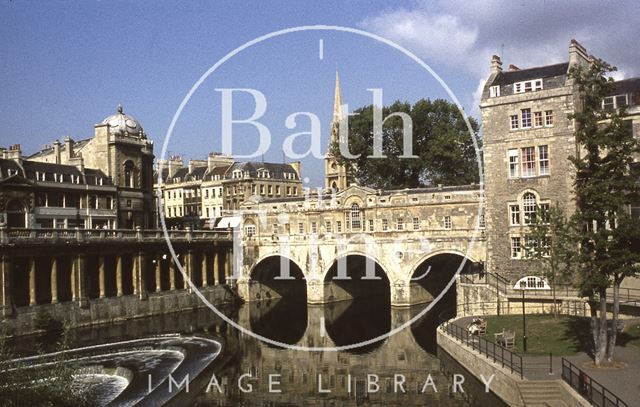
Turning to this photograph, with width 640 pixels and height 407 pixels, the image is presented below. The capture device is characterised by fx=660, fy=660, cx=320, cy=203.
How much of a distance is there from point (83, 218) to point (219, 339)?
2797 cm

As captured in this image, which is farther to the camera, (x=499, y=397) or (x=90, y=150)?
(x=90, y=150)

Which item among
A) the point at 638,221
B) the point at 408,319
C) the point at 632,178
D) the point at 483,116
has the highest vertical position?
the point at 483,116

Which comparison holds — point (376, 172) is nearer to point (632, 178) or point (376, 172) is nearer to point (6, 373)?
point (632, 178)

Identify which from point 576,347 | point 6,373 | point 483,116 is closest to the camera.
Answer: point 6,373

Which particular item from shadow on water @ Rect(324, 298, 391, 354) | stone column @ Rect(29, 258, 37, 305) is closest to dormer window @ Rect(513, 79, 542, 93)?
shadow on water @ Rect(324, 298, 391, 354)

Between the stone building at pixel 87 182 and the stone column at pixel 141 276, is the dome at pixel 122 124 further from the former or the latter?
the stone column at pixel 141 276

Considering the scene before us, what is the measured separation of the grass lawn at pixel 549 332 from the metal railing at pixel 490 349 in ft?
2.78

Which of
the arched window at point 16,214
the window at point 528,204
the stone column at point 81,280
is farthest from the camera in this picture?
the arched window at point 16,214

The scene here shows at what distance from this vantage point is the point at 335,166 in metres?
94.8

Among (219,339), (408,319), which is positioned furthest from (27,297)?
(408,319)

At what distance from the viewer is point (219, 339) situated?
42.6 metres

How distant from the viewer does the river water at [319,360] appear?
2888 cm

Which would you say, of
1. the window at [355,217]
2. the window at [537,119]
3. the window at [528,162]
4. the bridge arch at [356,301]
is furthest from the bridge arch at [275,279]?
the window at [537,119]

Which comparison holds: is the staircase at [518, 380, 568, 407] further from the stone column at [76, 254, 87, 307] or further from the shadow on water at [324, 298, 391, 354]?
the stone column at [76, 254, 87, 307]
